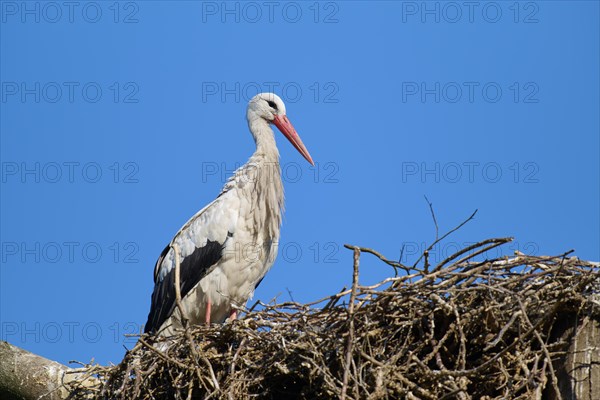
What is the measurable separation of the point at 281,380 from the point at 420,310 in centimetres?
79

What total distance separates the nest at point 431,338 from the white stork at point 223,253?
1.86 m

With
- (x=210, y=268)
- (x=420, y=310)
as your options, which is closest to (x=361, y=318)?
(x=420, y=310)

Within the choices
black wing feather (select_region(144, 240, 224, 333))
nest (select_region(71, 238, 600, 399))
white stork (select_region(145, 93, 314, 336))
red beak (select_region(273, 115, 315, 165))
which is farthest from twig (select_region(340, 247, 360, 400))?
red beak (select_region(273, 115, 315, 165))

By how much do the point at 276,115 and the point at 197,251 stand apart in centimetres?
145

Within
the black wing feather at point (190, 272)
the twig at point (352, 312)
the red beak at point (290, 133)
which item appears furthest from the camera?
the red beak at point (290, 133)

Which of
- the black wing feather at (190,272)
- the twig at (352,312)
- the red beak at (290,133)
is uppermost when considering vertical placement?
the red beak at (290,133)

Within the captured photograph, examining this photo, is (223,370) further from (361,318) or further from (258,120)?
(258,120)

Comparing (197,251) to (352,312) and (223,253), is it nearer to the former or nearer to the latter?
(223,253)

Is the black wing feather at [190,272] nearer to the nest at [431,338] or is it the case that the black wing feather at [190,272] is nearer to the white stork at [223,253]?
the white stork at [223,253]

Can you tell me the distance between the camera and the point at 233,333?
477 cm

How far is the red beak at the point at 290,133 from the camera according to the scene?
736 centimetres

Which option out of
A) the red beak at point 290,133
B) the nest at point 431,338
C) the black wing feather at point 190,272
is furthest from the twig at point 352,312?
the red beak at point 290,133

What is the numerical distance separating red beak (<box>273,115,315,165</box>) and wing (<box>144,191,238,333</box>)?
925 millimetres

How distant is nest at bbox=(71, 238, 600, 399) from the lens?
3.94 metres
